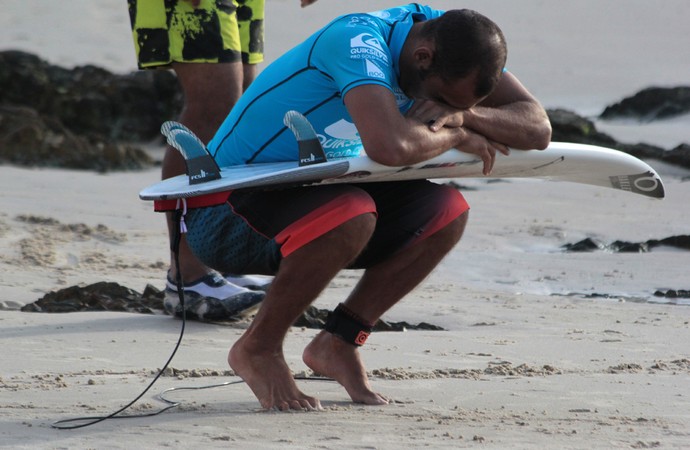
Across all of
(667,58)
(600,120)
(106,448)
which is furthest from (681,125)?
(106,448)

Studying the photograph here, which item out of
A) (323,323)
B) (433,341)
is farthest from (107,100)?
(433,341)

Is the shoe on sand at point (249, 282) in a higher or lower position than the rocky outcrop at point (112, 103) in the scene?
lower

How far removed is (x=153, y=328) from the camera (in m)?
4.13

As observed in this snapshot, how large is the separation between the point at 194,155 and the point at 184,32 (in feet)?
4.52

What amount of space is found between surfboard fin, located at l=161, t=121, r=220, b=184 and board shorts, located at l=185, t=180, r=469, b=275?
0.32 ft

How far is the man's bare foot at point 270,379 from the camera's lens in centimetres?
300

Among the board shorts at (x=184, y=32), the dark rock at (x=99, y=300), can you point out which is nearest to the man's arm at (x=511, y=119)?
the board shorts at (x=184, y=32)

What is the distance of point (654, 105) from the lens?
11273 mm

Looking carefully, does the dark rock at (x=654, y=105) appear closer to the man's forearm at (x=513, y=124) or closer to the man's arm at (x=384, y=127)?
the man's forearm at (x=513, y=124)

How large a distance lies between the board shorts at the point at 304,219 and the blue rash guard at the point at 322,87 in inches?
6.4

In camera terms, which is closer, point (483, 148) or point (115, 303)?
point (483, 148)

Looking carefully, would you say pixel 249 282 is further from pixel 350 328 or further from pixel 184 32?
pixel 350 328

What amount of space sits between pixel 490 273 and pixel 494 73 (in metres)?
2.81

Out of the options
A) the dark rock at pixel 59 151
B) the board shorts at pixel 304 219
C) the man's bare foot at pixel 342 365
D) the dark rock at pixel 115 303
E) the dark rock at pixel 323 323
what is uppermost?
the board shorts at pixel 304 219
